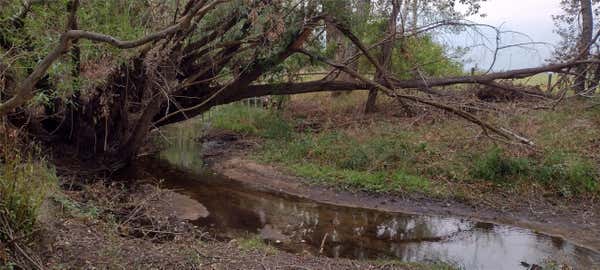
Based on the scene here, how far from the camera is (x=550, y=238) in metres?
8.41

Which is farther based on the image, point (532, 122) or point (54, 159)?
point (532, 122)

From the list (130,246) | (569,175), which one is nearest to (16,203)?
(130,246)

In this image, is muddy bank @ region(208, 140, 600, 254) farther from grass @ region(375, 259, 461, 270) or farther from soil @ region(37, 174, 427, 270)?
soil @ region(37, 174, 427, 270)

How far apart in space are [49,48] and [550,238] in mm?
8337

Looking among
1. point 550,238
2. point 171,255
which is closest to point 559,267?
point 550,238

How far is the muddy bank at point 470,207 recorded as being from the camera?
28.7ft

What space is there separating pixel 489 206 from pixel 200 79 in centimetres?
668

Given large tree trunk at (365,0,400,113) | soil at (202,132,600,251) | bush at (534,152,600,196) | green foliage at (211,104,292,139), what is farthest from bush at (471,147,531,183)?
green foliage at (211,104,292,139)

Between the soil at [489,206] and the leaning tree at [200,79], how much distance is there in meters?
1.30

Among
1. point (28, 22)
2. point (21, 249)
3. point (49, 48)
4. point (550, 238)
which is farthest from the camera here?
point (550, 238)

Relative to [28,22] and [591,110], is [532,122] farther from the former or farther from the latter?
[28,22]

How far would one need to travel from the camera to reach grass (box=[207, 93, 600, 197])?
10.1m

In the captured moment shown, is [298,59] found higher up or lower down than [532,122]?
higher up

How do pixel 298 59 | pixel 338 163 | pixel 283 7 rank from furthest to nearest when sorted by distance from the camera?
1. pixel 298 59
2. pixel 338 163
3. pixel 283 7
